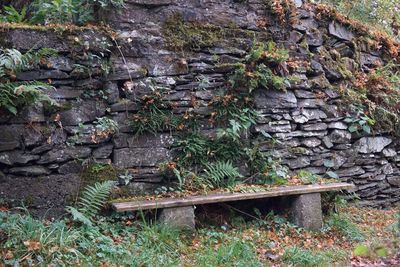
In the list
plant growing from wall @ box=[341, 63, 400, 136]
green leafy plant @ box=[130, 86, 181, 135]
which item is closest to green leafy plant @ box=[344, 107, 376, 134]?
plant growing from wall @ box=[341, 63, 400, 136]

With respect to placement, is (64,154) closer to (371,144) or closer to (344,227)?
(344,227)

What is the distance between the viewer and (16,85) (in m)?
4.61

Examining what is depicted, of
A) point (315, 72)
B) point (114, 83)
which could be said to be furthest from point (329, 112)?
point (114, 83)

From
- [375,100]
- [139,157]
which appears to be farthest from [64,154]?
[375,100]

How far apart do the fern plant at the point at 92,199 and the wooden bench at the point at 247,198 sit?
0.54 feet

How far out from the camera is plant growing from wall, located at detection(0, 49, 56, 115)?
177 inches

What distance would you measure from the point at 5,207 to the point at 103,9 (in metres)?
2.44

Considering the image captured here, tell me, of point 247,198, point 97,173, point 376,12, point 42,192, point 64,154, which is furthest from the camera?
point 376,12

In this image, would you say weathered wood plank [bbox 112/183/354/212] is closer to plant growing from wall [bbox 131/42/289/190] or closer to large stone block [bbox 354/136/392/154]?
plant growing from wall [bbox 131/42/289/190]

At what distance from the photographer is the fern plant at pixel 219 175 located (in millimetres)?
5414

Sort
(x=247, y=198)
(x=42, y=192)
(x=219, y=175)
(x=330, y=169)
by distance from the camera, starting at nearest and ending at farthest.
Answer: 1. (x=42, y=192)
2. (x=247, y=198)
3. (x=219, y=175)
4. (x=330, y=169)

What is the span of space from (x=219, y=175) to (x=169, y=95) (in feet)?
3.59

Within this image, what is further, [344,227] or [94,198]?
[344,227]

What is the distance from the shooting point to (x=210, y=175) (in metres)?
5.42
